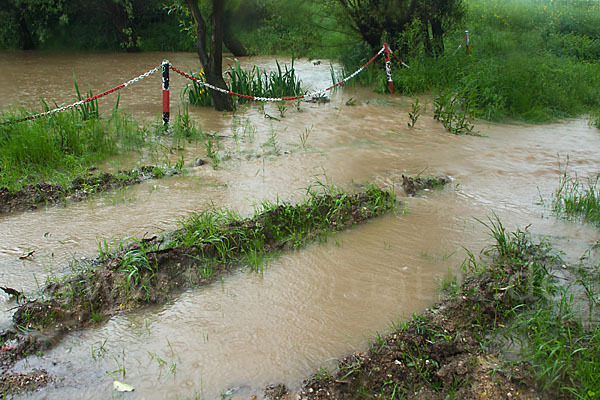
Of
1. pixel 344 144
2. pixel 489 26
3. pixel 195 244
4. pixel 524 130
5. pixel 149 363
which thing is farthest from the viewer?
pixel 489 26

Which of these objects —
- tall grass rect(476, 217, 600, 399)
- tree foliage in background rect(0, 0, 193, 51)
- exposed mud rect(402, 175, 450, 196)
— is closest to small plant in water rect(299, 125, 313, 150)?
exposed mud rect(402, 175, 450, 196)

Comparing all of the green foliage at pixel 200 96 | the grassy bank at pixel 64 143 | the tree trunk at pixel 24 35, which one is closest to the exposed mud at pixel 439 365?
the grassy bank at pixel 64 143

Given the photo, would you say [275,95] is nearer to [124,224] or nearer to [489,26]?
[124,224]

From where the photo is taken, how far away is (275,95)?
1070 centimetres

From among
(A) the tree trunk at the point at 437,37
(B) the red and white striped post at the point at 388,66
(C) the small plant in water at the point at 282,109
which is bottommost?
(C) the small plant in water at the point at 282,109

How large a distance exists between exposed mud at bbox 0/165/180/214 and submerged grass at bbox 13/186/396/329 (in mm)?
1403

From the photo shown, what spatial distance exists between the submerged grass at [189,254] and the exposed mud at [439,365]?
155 centimetres

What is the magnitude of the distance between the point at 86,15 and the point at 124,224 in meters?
17.7

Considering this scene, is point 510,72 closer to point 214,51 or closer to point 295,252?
point 214,51

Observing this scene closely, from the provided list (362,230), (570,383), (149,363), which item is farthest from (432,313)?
(149,363)

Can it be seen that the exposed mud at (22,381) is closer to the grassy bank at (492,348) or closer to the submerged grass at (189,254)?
the submerged grass at (189,254)

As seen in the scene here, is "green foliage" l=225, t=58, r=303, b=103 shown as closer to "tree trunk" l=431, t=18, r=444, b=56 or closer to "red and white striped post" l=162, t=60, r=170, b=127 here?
"red and white striped post" l=162, t=60, r=170, b=127

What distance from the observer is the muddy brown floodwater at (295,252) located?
3.45m

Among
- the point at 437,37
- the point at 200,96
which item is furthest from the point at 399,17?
the point at 200,96
